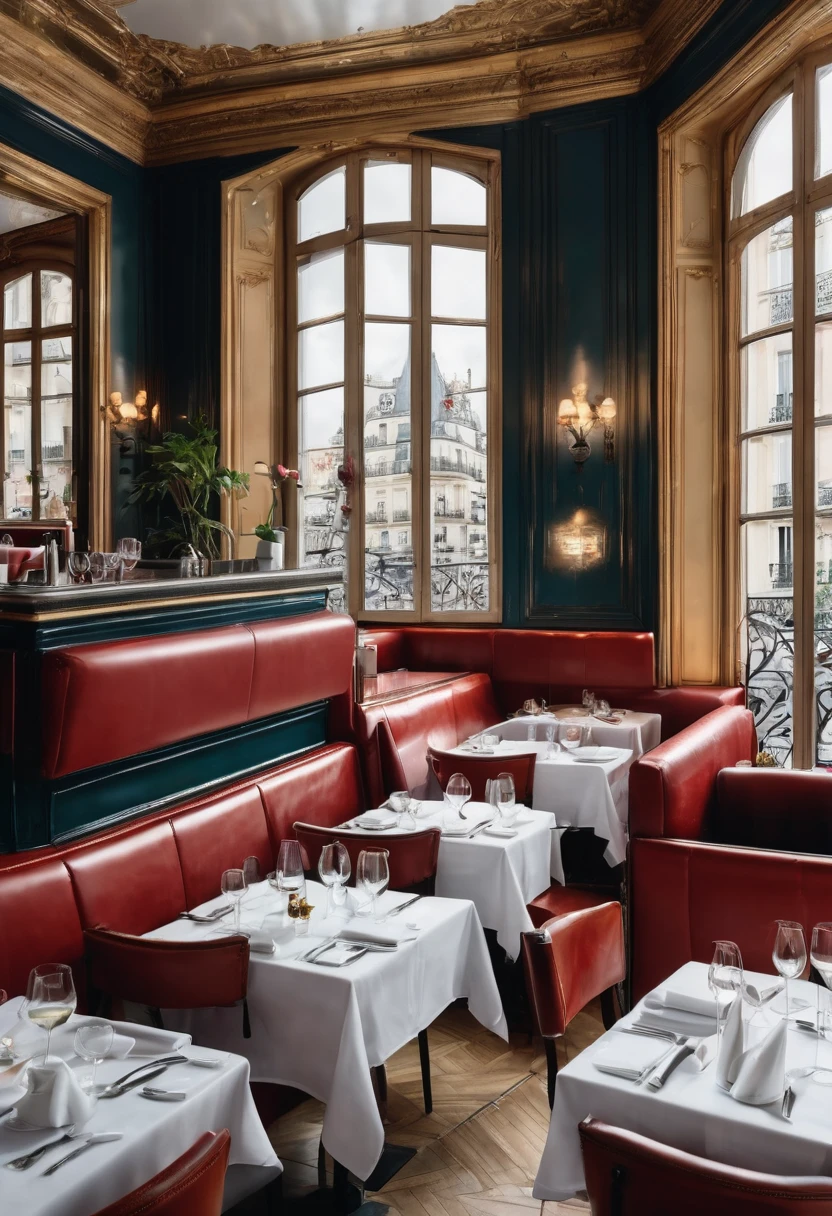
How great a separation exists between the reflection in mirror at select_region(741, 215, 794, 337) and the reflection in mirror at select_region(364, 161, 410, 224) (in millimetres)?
2512

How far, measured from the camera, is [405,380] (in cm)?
714

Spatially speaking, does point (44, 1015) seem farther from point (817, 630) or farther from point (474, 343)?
point (474, 343)

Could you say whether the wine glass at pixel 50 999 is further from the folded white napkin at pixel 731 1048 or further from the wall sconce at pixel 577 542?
the wall sconce at pixel 577 542

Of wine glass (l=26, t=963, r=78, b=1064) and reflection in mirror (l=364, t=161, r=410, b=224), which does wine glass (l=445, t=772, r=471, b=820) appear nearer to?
wine glass (l=26, t=963, r=78, b=1064)

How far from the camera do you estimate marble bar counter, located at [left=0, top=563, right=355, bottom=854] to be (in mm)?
2842

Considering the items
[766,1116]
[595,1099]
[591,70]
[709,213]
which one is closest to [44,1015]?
[595,1099]

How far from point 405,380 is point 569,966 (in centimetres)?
542

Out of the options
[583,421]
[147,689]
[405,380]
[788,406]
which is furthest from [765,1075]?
[405,380]

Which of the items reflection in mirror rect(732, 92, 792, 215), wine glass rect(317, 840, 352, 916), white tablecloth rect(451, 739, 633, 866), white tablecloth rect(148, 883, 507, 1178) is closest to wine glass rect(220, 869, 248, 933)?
white tablecloth rect(148, 883, 507, 1178)

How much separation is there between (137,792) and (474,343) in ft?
15.1

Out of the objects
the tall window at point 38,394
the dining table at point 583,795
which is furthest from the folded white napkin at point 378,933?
the tall window at point 38,394

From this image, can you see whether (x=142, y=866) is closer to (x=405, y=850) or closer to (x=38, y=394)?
(x=405, y=850)

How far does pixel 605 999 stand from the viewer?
2.62 m

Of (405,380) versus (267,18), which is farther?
(405,380)
